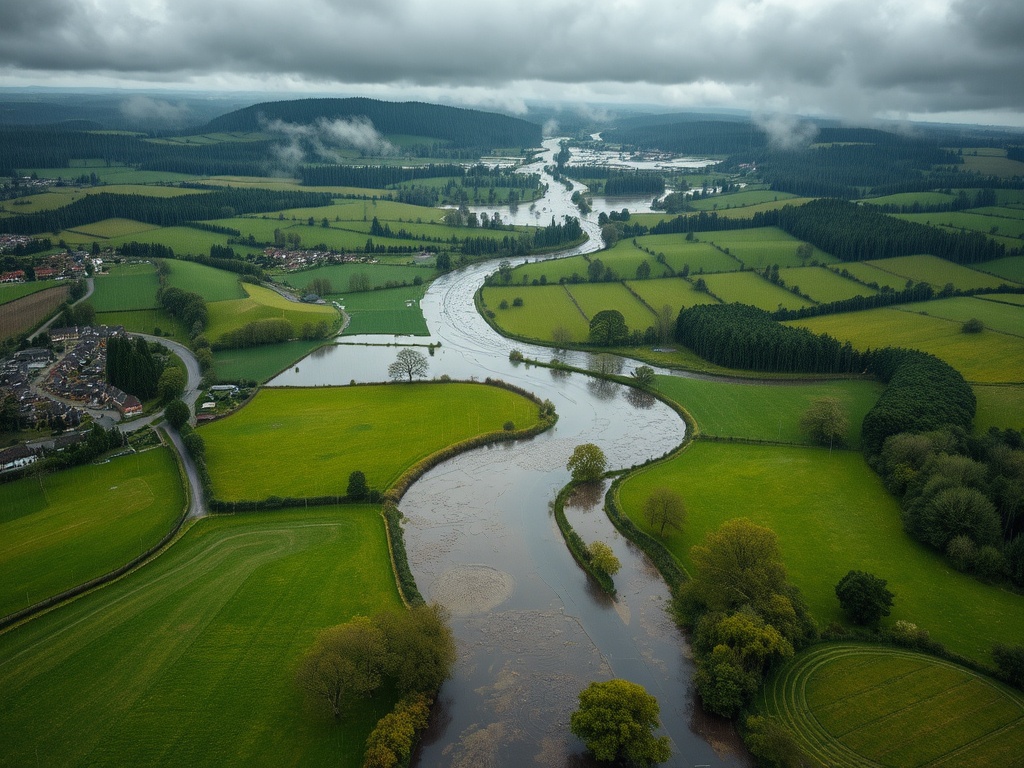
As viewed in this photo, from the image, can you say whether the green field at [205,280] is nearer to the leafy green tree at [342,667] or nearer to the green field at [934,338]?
the leafy green tree at [342,667]

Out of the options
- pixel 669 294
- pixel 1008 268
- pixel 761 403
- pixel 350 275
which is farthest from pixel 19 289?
pixel 1008 268

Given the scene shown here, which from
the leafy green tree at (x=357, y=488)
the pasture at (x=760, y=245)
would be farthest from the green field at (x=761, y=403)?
the pasture at (x=760, y=245)

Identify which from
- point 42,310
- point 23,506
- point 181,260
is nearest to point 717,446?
point 23,506

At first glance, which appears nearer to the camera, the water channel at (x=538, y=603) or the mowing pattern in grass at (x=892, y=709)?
the mowing pattern in grass at (x=892, y=709)

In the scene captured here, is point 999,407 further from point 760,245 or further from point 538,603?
point 760,245

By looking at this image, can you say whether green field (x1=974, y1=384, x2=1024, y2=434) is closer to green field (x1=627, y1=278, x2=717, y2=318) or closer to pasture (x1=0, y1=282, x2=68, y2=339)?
green field (x1=627, y1=278, x2=717, y2=318)

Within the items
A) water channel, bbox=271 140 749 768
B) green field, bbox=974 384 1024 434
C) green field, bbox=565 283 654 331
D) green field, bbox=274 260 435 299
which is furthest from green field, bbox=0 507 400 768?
green field, bbox=274 260 435 299

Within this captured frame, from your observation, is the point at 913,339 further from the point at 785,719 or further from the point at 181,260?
the point at 181,260
